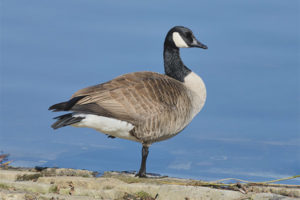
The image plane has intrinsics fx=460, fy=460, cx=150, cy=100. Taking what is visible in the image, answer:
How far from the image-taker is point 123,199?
600 centimetres

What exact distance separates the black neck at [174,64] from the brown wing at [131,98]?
2.70ft

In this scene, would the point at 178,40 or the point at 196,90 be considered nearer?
the point at 196,90

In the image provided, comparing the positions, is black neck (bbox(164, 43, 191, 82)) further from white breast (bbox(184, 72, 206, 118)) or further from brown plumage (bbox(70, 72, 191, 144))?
brown plumage (bbox(70, 72, 191, 144))

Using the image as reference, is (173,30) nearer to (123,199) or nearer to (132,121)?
(132,121)

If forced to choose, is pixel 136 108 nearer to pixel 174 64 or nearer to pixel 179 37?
pixel 174 64

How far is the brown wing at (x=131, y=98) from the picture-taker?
6.83m

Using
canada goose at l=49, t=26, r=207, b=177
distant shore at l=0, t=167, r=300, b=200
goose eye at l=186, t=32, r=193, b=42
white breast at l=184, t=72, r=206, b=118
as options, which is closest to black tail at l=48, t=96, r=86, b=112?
canada goose at l=49, t=26, r=207, b=177

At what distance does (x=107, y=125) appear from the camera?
6.94 metres

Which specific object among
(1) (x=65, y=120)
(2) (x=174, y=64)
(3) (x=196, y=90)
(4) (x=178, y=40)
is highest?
(4) (x=178, y=40)

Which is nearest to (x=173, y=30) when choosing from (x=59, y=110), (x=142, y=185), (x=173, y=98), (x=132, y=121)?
(x=173, y=98)

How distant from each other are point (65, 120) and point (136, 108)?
1.09m

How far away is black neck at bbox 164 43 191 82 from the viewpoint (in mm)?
8323

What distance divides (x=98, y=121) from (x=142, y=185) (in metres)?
1.25

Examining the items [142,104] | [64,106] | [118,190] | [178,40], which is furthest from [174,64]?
[118,190]
